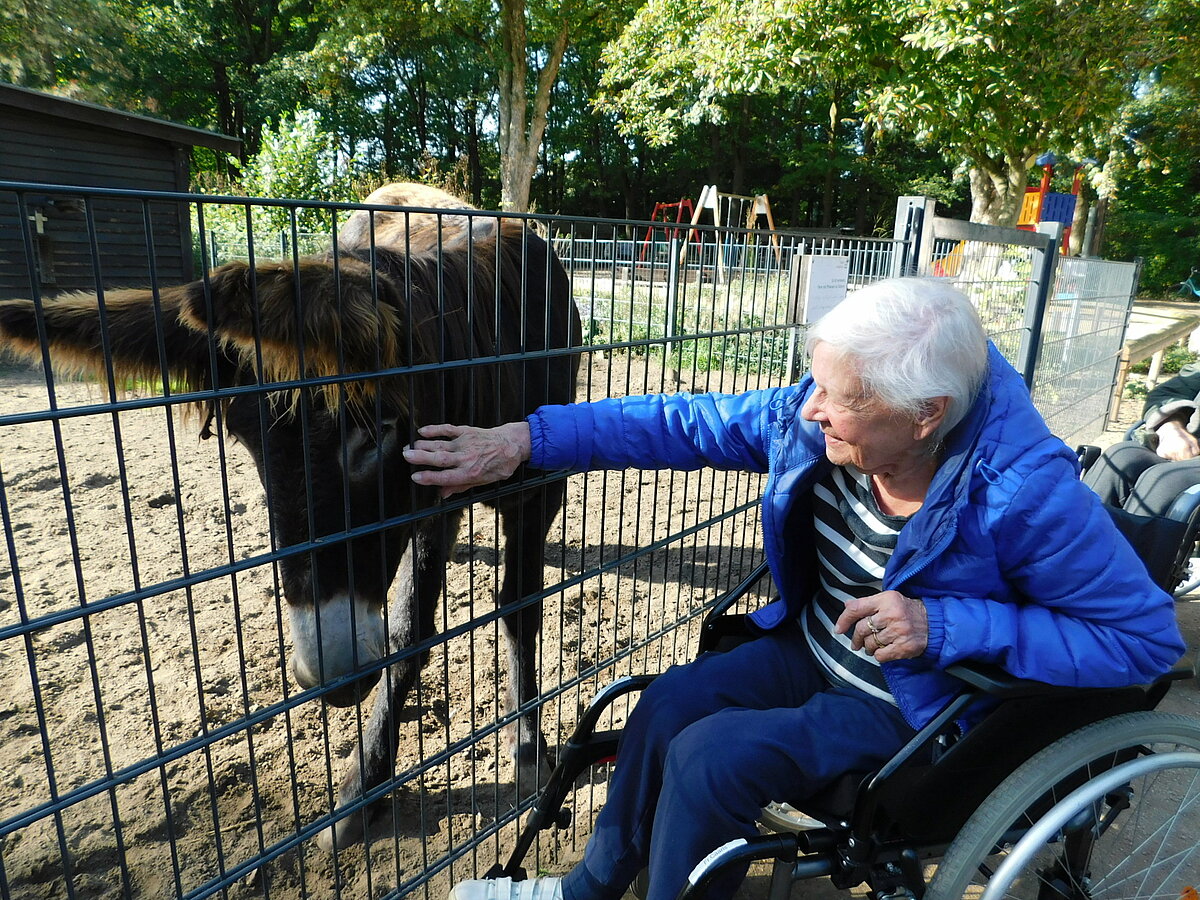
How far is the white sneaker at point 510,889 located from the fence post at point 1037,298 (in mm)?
4317

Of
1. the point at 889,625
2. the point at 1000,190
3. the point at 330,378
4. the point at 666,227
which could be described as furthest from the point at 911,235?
the point at 1000,190

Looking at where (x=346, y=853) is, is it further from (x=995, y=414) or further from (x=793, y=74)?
(x=793, y=74)

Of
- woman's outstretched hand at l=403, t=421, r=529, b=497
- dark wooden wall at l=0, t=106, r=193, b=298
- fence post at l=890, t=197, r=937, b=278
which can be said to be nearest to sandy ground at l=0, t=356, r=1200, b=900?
woman's outstretched hand at l=403, t=421, r=529, b=497

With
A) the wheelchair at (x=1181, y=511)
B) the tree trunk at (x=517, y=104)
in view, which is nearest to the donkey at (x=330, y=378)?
the wheelchair at (x=1181, y=511)

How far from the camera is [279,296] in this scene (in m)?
1.40

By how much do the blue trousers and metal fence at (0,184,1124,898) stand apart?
45 centimetres

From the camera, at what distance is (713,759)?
153cm

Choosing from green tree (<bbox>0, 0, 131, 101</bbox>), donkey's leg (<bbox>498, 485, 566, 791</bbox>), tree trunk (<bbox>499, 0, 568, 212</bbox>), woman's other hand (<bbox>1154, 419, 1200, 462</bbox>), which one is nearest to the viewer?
donkey's leg (<bbox>498, 485, 566, 791</bbox>)

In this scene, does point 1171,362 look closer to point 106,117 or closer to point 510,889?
point 510,889

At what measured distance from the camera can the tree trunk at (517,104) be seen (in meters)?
17.6

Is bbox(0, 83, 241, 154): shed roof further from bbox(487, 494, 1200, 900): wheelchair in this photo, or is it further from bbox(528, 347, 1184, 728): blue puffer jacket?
bbox(487, 494, 1200, 900): wheelchair

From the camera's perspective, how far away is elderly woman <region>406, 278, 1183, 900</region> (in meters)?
1.49

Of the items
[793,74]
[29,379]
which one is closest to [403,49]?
[793,74]

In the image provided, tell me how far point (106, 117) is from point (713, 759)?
13883mm
